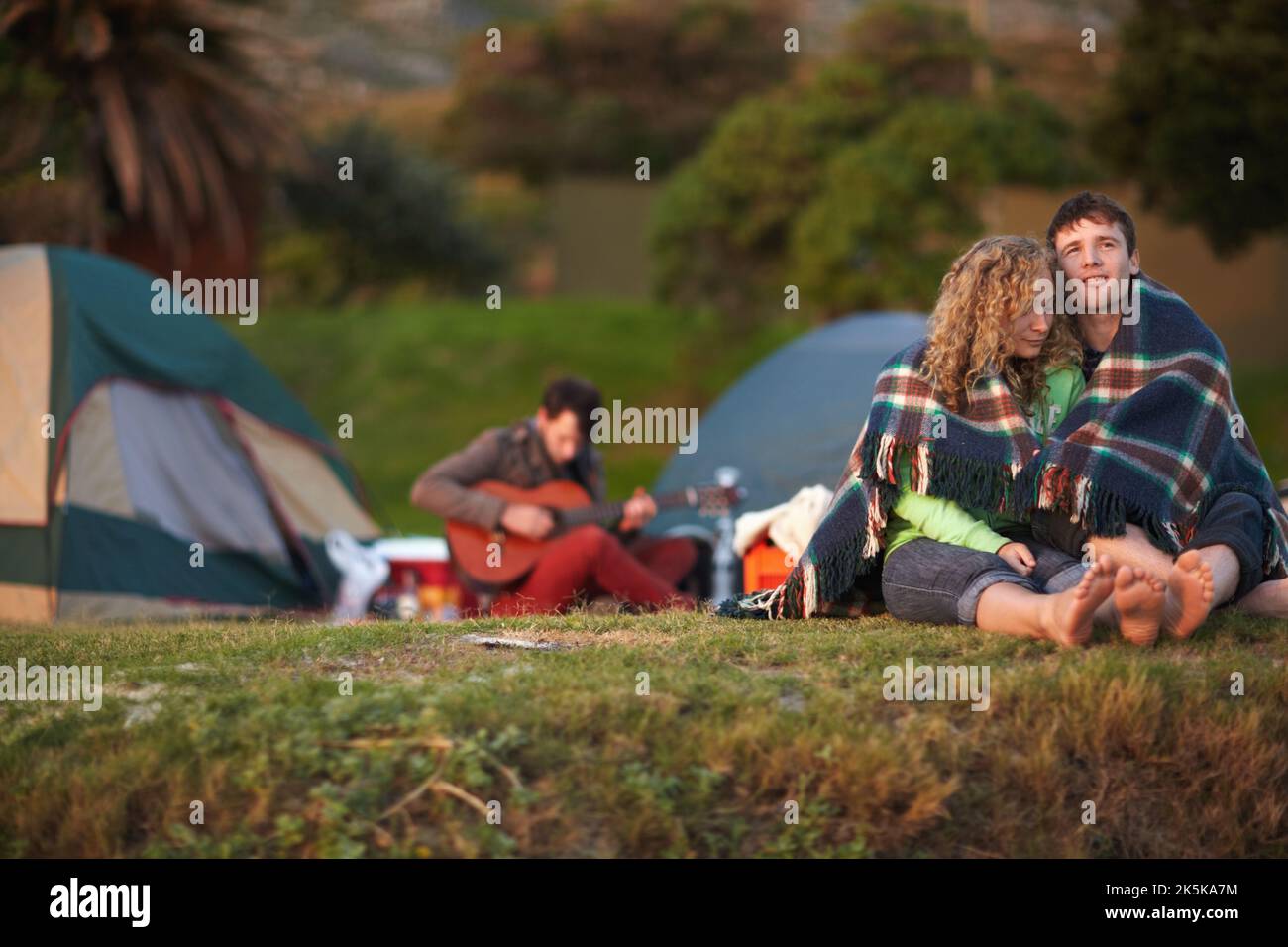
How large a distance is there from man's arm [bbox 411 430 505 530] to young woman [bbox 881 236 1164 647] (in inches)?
120

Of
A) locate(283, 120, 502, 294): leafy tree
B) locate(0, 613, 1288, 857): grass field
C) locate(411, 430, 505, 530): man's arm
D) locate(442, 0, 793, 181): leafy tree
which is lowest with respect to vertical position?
locate(0, 613, 1288, 857): grass field

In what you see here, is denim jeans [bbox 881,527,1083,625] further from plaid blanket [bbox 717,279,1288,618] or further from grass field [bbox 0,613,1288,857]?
grass field [bbox 0,613,1288,857]

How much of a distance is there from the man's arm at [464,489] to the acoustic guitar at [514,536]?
8 centimetres

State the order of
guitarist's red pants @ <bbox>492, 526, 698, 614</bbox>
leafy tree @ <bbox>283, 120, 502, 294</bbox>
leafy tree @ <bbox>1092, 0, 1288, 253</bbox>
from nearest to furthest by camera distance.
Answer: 1. guitarist's red pants @ <bbox>492, 526, 698, 614</bbox>
2. leafy tree @ <bbox>1092, 0, 1288, 253</bbox>
3. leafy tree @ <bbox>283, 120, 502, 294</bbox>

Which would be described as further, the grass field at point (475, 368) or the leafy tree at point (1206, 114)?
the grass field at point (475, 368)

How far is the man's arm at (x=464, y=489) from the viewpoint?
766 centimetres

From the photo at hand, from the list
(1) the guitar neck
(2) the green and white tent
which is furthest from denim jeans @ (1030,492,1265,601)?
(2) the green and white tent

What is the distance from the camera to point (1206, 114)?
1328cm

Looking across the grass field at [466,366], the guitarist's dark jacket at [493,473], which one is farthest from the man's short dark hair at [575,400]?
the grass field at [466,366]

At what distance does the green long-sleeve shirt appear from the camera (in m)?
4.83

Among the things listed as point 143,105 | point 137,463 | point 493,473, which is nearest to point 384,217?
point 143,105

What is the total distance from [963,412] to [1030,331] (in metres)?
0.34

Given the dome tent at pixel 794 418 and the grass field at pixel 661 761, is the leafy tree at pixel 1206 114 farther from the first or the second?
the grass field at pixel 661 761
